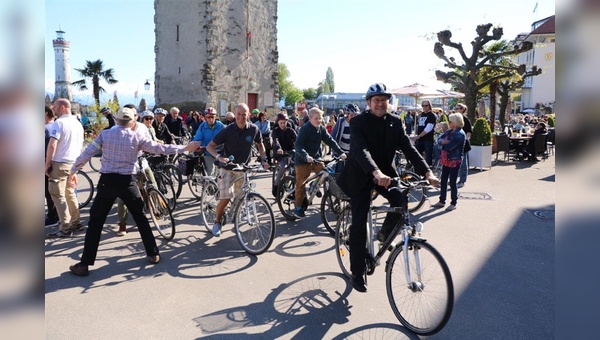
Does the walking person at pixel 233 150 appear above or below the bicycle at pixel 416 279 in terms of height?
above

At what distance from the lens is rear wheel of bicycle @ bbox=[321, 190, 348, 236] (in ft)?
21.9

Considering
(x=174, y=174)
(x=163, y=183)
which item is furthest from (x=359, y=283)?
(x=174, y=174)

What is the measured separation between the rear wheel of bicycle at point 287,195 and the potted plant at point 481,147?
8497 millimetres

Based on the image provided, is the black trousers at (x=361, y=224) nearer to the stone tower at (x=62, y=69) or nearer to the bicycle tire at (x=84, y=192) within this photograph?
the bicycle tire at (x=84, y=192)

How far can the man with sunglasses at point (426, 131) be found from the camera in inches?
449

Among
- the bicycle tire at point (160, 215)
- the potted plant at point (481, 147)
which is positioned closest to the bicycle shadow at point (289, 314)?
the bicycle tire at point (160, 215)

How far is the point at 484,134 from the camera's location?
14.0 m

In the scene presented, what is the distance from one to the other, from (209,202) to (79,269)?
2.34m

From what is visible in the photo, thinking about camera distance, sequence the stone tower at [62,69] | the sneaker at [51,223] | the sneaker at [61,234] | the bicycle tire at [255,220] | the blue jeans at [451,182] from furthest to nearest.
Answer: the stone tower at [62,69] < the blue jeans at [451,182] < the sneaker at [51,223] < the sneaker at [61,234] < the bicycle tire at [255,220]

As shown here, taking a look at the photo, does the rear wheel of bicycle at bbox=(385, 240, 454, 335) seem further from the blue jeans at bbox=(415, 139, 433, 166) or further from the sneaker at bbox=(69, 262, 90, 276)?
the blue jeans at bbox=(415, 139, 433, 166)

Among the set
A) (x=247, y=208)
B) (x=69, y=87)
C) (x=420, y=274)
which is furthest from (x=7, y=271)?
(x=69, y=87)

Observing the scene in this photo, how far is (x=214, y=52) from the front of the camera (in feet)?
94.9

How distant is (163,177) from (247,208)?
3469 mm

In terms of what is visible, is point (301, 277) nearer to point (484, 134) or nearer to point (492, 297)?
point (492, 297)
